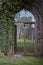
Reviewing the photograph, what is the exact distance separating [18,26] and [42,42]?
158cm

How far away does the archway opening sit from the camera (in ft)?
41.7

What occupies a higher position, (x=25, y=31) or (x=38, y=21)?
(x=38, y=21)

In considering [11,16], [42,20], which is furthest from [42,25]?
[11,16]

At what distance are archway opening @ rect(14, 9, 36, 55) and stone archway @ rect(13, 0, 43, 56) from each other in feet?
1.03

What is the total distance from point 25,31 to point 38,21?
3.55 ft

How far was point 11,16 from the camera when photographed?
7.35 meters

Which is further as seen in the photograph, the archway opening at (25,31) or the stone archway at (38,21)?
the archway opening at (25,31)

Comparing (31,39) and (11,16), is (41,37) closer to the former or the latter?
(31,39)

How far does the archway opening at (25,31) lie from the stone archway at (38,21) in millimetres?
314

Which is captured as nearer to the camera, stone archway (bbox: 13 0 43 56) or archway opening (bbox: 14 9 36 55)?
stone archway (bbox: 13 0 43 56)

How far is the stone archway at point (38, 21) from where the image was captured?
12.3 meters

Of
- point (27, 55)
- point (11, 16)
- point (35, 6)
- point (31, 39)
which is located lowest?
point (27, 55)

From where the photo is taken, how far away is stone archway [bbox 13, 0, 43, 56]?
1233 cm

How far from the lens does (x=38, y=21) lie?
12445 mm
